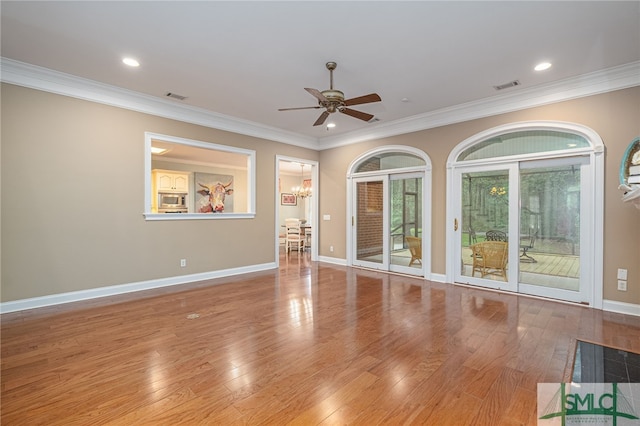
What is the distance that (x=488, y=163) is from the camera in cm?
475

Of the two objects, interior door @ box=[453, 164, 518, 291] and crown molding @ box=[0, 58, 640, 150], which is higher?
crown molding @ box=[0, 58, 640, 150]

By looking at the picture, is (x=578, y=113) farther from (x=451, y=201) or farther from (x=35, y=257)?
(x=35, y=257)

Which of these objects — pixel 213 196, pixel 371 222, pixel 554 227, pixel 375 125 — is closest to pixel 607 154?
pixel 554 227

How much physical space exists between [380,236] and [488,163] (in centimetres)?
246

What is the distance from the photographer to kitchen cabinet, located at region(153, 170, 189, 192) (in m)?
8.20

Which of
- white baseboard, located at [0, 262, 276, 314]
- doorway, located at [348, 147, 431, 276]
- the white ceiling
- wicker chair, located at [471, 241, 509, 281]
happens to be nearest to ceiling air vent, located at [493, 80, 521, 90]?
the white ceiling

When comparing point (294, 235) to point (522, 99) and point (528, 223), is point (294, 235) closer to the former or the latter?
point (528, 223)

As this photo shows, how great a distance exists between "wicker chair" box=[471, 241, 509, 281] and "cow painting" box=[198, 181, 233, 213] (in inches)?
286

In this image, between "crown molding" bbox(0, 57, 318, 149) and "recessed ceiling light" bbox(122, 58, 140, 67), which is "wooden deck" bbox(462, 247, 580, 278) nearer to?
"crown molding" bbox(0, 57, 318, 149)

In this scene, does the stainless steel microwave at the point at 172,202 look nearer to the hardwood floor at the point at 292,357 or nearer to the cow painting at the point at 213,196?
the cow painting at the point at 213,196

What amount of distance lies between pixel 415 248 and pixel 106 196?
17.3 ft

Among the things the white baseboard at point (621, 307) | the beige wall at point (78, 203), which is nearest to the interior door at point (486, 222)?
the white baseboard at point (621, 307)

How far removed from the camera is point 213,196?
31.0 feet

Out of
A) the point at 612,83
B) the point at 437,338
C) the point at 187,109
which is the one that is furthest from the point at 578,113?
the point at 187,109
